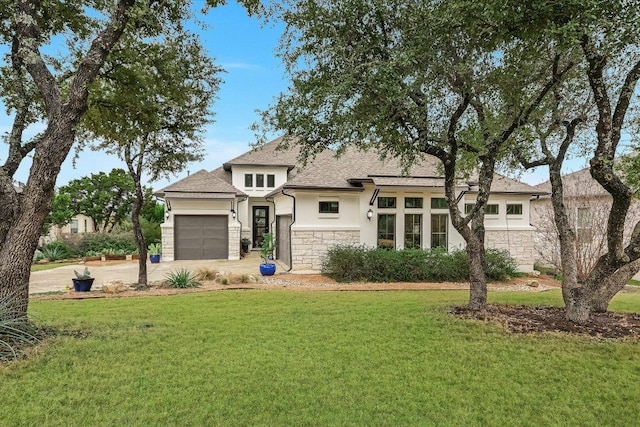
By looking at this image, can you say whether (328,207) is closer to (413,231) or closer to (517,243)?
(413,231)

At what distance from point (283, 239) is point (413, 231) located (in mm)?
5858

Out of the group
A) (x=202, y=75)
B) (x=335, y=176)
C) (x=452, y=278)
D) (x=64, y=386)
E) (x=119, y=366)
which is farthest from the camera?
(x=335, y=176)

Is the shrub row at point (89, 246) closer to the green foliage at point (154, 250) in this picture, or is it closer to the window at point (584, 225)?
the green foliage at point (154, 250)

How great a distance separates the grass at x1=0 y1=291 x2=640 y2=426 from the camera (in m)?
3.70

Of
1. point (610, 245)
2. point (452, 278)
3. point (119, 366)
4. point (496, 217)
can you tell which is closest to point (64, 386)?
point (119, 366)

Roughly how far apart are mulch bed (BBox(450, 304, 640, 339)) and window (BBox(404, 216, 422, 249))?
666cm

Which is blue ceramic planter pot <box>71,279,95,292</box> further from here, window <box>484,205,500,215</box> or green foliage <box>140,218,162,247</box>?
window <box>484,205,500,215</box>

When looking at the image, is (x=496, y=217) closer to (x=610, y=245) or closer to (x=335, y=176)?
(x=335, y=176)

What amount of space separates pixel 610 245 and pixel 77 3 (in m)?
11.2

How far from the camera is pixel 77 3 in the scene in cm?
781

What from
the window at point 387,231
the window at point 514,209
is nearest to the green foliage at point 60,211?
the window at point 387,231

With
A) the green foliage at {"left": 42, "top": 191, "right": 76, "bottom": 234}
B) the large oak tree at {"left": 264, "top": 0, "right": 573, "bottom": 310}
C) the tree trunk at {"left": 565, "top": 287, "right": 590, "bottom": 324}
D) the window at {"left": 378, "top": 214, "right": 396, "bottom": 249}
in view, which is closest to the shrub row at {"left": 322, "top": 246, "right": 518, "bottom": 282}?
the window at {"left": 378, "top": 214, "right": 396, "bottom": 249}

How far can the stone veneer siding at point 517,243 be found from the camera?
15.8m

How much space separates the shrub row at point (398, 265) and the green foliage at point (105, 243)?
13.3m
